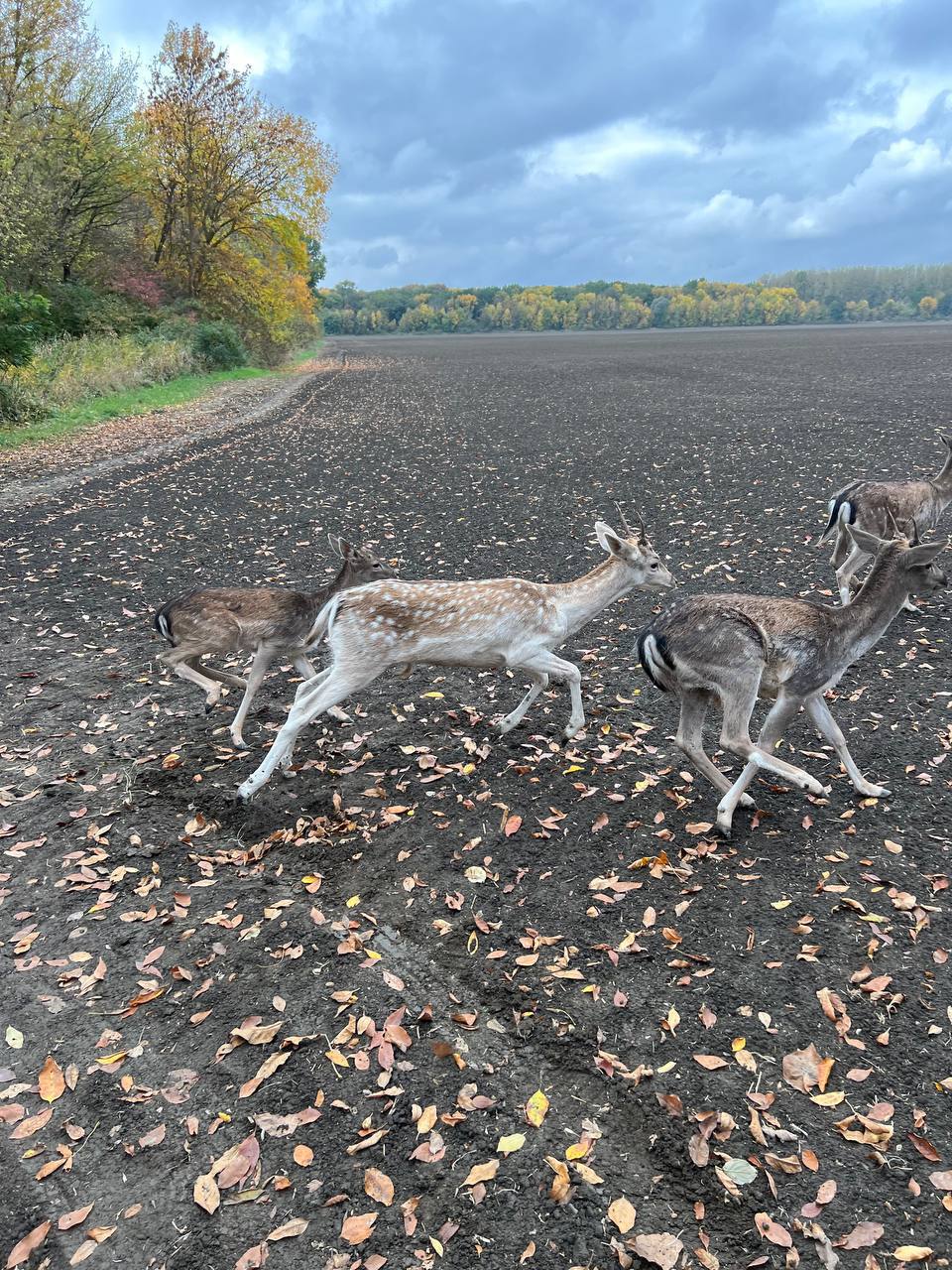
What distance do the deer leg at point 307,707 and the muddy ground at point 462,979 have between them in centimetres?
25

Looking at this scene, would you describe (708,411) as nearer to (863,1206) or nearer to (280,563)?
(280,563)

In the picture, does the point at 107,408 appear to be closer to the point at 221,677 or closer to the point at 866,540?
the point at 221,677

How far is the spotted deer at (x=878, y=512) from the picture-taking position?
33.6 ft

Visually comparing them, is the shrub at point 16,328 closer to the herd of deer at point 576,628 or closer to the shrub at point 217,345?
the shrub at point 217,345

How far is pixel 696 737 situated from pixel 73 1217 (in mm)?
4547

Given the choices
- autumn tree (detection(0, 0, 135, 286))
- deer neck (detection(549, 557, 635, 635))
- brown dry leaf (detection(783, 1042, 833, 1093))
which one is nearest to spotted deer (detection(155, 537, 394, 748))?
deer neck (detection(549, 557, 635, 635))

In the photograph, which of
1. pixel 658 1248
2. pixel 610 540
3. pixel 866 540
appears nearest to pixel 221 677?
pixel 610 540

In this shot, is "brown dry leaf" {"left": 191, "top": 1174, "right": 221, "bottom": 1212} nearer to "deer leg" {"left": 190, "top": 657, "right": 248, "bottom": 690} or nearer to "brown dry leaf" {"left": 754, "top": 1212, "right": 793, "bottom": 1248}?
"brown dry leaf" {"left": 754, "top": 1212, "right": 793, "bottom": 1248}

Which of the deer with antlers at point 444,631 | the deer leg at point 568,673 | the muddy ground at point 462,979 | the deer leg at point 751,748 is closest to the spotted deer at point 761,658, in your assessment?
the deer leg at point 751,748

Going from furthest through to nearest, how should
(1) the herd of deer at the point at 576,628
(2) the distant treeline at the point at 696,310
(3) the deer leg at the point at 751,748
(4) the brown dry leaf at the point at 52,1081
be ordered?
(2) the distant treeline at the point at 696,310
(1) the herd of deer at the point at 576,628
(3) the deer leg at the point at 751,748
(4) the brown dry leaf at the point at 52,1081

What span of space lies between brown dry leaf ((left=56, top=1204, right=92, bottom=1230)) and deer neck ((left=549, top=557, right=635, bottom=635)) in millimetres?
5115

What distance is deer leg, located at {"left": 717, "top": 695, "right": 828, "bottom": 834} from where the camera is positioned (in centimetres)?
579

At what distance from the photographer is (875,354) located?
5494 cm

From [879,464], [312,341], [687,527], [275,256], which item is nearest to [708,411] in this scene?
[879,464]
